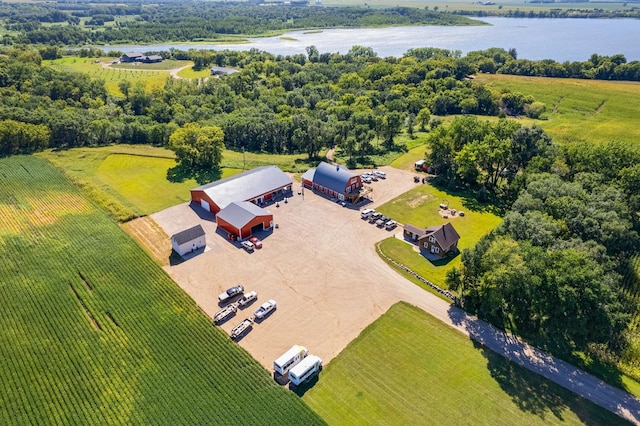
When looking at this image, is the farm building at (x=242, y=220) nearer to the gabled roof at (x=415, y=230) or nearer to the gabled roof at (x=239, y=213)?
the gabled roof at (x=239, y=213)

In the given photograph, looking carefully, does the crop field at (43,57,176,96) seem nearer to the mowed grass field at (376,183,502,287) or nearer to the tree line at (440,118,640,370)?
the mowed grass field at (376,183,502,287)

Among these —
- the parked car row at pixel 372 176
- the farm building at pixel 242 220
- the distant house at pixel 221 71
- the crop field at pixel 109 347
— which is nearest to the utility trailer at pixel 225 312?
the crop field at pixel 109 347

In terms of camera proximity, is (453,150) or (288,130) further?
(288,130)

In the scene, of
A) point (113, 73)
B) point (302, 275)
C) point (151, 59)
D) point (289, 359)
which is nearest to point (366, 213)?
point (302, 275)

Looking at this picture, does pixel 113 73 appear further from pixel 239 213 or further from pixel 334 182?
pixel 239 213

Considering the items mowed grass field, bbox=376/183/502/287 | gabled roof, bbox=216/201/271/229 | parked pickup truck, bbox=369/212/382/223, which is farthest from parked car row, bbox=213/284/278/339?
parked pickup truck, bbox=369/212/382/223

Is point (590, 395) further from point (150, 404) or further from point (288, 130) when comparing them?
point (288, 130)

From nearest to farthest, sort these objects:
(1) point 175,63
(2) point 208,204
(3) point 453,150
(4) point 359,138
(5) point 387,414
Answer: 1. (5) point 387,414
2. (2) point 208,204
3. (3) point 453,150
4. (4) point 359,138
5. (1) point 175,63

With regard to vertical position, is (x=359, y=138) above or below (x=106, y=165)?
above

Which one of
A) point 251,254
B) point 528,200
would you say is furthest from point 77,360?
point 528,200
